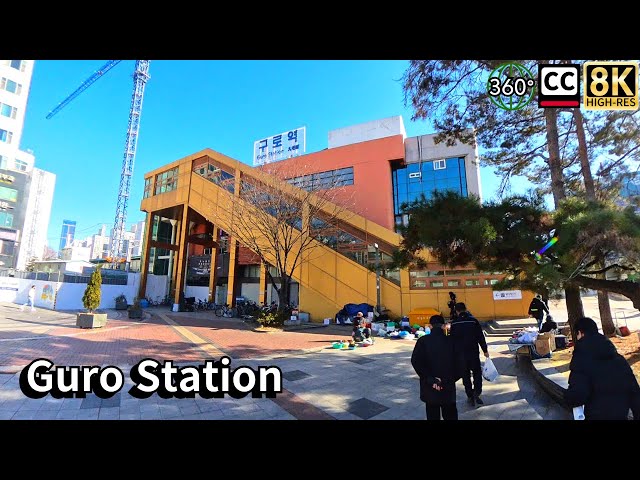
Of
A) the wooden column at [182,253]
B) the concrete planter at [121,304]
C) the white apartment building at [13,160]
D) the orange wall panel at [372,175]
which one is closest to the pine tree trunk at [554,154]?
the orange wall panel at [372,175]

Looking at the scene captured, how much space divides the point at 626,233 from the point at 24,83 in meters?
57.5

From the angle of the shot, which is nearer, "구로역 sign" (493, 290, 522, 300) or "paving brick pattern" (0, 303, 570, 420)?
"paving brick pattern" (0, 303, 570, 420)

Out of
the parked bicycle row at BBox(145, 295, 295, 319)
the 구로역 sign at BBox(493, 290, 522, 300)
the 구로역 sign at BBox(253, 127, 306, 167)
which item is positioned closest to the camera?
the 구로역 sign at BBox(493, 290, 522, 300)

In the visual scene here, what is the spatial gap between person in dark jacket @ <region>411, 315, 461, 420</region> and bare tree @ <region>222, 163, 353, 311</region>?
11900 millimetres

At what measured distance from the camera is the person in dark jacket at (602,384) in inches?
97.7

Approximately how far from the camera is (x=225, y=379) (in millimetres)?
4871

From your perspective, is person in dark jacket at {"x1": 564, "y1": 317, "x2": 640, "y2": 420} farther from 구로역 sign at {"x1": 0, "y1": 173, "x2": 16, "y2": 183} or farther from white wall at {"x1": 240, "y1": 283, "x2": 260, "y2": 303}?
Answer: 구로역 sign at {"x1": 0, "y1": 173, "x2": 16, "y2": 183}

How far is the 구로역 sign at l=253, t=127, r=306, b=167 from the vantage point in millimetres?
27438

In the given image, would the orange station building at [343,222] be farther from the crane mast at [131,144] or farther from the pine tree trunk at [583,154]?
the crane mast at [131,144]

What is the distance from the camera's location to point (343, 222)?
18.0 metres

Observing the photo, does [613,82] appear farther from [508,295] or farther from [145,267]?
[145,267]

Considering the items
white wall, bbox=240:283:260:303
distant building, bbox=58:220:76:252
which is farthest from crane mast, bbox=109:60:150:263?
distant building, bbox=58:220:76:252
